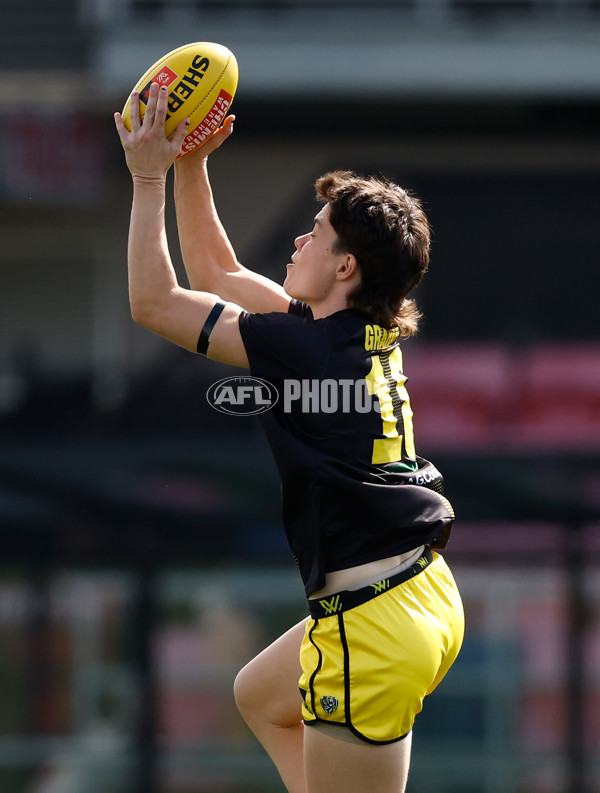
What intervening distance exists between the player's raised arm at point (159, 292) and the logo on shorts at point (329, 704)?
716 millimetres

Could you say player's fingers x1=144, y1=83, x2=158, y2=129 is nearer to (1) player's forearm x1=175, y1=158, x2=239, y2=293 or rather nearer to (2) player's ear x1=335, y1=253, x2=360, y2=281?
(1) player's forearm x1=175, y1=158, x2=239, y2=293

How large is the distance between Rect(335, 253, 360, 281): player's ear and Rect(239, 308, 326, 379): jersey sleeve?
6.2 inches

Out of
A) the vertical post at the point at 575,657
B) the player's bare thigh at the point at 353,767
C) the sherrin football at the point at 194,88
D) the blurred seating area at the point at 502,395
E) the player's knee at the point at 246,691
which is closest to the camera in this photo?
the player's bare thigh at the point at 353,767

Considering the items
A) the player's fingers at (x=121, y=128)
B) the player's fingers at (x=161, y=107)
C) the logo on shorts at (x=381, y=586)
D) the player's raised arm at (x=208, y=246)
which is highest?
the player's fingers at (x=161, y=107)

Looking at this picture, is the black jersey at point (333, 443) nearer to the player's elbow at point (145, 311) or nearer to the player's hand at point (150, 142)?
the player's elbow at point (145, 311)

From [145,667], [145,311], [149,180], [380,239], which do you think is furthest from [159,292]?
[145,667]

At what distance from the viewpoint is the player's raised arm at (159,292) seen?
2.43 m

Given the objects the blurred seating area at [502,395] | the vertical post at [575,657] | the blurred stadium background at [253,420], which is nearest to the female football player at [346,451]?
the blurred stadium background at [253,420]

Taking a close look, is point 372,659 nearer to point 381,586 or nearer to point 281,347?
point 381,586

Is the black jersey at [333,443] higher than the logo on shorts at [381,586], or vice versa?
the black jersey at [333,443]

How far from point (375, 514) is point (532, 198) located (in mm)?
8568

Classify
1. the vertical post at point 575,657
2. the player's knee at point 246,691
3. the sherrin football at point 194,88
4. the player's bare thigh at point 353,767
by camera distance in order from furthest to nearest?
the vertical post at point 575,657
the player's knee at point 246,691
the sherrin football at point 194,88
the player's bare thigh at point 353,767

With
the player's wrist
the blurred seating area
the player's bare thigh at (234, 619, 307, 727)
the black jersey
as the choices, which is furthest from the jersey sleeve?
the blurred seating area

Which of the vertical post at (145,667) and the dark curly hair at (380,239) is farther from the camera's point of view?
the vertical post at (145,667)
